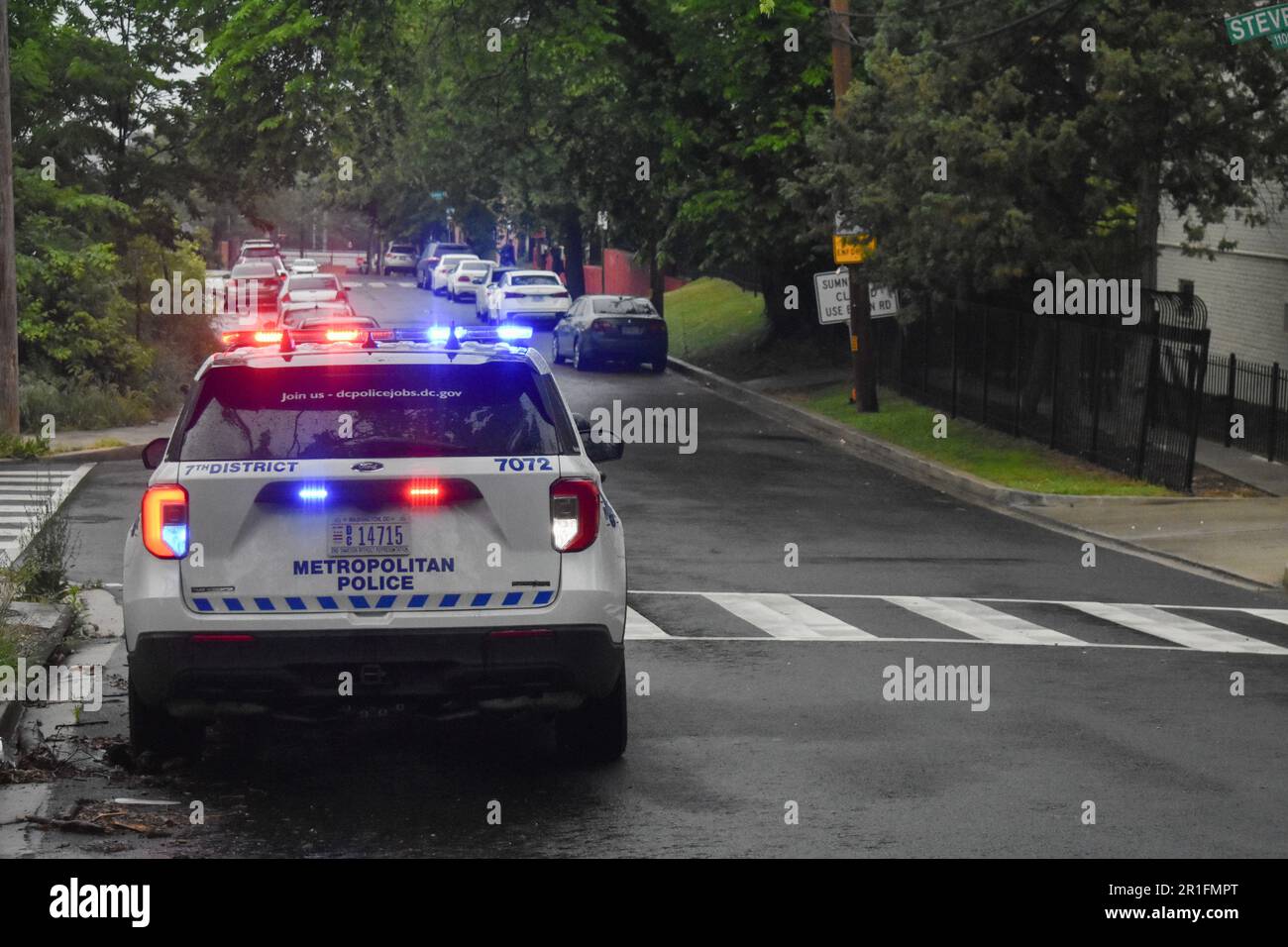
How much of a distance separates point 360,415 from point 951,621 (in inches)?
269

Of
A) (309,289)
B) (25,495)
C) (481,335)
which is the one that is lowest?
(25,495)

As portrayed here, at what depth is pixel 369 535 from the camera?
800cm

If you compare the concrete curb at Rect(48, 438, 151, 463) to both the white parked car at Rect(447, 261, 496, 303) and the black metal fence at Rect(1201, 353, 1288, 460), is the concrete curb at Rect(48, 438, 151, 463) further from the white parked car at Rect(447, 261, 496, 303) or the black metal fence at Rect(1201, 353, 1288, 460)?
the white parked car at Rect(447, 261, 496, 303)

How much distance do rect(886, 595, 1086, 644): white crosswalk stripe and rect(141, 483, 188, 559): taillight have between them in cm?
661

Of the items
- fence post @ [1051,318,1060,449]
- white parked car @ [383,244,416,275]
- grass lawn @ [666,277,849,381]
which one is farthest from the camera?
white parked car @ [383,244,416,275]

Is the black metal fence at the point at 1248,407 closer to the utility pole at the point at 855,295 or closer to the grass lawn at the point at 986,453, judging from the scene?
the grass lawn at the point at 986,453

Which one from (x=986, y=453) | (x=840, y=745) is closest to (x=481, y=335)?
(x=840, y=745)

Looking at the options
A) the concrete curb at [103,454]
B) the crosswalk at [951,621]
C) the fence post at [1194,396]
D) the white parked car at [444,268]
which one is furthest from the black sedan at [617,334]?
the white parked car at [444,268]

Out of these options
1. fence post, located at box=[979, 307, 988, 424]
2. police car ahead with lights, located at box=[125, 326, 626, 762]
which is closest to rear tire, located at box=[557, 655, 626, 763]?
police car ahead with lights, located at box=[125, 326, 626, 762]

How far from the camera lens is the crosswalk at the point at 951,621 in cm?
1317

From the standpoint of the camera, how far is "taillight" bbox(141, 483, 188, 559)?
7.97m

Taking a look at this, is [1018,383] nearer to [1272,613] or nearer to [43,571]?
[1272,613]

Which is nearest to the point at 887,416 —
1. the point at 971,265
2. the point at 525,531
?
the point at 971,265

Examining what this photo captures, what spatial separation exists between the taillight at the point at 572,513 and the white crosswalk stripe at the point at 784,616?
507 centimetres
